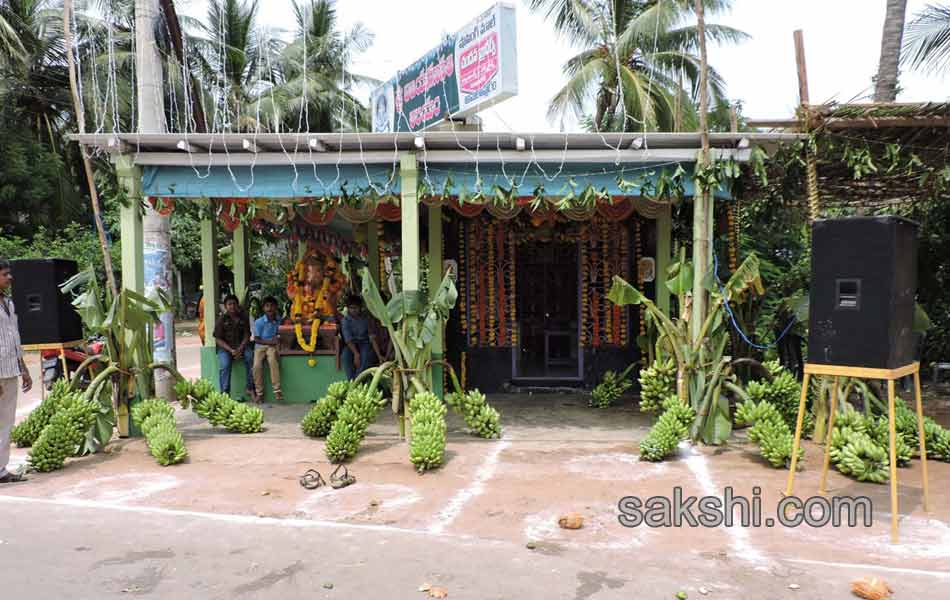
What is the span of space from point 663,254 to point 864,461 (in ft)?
14.3

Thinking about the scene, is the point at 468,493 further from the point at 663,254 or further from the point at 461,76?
the point at 461,76

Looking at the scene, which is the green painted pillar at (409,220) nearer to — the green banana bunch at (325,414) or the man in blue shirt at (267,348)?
the green banana bunch at (325,414)

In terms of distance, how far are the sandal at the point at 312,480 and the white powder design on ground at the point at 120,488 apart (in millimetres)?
1095

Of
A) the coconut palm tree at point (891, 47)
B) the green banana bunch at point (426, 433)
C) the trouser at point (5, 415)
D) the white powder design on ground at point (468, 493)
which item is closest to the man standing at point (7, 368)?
the trouser at point (5, 415)

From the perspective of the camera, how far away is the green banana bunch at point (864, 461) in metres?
5.59

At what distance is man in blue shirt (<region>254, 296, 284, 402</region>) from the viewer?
9172 mm

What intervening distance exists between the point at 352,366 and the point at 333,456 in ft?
10.4

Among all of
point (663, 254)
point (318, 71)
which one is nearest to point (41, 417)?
point (663, 254)

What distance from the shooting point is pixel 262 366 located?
944cm

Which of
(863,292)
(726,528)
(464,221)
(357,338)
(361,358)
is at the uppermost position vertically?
(464,221)

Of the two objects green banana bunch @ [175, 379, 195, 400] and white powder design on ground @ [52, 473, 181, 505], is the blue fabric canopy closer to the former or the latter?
Result: green banana bunch @ [175, 379, 195, 400]

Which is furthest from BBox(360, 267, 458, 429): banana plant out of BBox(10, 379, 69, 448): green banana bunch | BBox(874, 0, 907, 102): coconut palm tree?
BBox(874, 0, 907, 102): coconut palm tree

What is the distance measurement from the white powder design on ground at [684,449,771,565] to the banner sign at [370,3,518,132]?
5257mm

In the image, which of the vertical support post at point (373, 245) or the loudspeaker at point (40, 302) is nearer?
the loudspeaker at point (40, 302)
